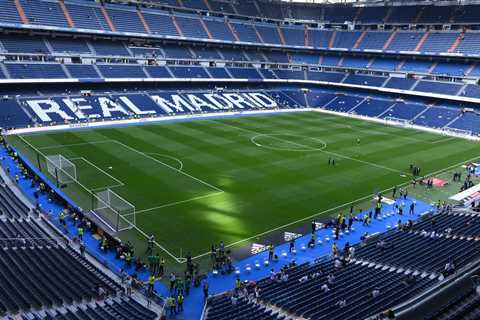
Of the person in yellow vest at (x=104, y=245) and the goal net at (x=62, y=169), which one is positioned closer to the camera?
Answer: the person in yellow vest at (x=104, y=245)

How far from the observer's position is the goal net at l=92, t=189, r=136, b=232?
2589 cm

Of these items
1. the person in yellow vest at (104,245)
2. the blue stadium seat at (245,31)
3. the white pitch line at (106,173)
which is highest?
the blue stadium seat at (245,31)

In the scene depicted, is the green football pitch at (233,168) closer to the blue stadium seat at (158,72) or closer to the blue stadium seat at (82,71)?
the blue stadium seat at (82,71)

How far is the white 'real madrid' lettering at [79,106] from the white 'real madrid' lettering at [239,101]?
83.8ft

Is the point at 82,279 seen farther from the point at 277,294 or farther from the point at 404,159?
the point at 404,159

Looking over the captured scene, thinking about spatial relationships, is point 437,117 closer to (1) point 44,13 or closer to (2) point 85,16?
(2) point 85,16

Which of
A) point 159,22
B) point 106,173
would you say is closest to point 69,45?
point 159,22

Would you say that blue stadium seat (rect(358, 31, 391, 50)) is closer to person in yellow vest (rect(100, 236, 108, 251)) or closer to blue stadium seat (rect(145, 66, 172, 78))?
blue stadium seat (rect(145, 66, 172, 78))

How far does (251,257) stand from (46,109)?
1688 inches

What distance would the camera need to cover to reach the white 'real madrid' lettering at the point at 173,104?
64125 millimetres

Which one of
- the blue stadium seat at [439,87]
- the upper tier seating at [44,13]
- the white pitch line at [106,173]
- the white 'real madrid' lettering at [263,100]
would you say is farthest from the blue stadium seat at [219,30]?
the white pitch line at [106,173]

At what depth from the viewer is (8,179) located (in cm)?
3222

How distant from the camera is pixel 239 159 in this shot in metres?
41.3

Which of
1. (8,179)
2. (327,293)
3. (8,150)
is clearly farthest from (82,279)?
(8,150)
